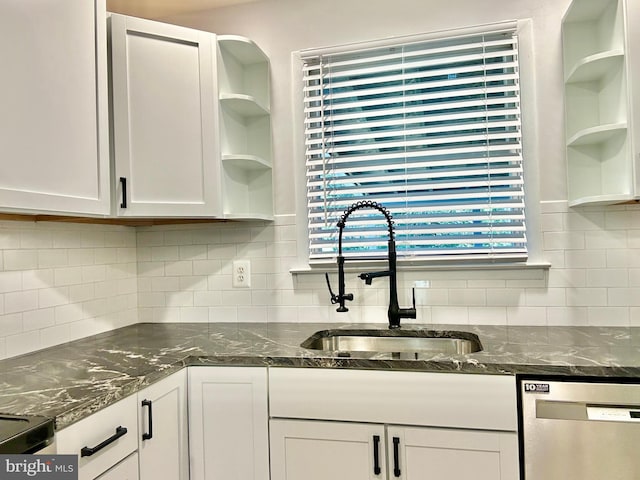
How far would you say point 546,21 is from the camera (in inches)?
81.0

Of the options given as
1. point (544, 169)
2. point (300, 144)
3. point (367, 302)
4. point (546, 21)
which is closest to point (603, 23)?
point (546, 21)

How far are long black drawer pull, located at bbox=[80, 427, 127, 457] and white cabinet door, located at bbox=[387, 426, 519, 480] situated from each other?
0.82 m

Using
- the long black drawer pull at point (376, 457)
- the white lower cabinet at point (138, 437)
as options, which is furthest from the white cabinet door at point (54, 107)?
the long black drawer pull at point (376, 457)

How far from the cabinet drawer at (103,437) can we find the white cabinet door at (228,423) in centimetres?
31

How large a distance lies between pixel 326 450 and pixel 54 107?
1.42m

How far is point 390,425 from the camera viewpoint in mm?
1543

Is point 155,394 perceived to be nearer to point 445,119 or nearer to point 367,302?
point 367,302

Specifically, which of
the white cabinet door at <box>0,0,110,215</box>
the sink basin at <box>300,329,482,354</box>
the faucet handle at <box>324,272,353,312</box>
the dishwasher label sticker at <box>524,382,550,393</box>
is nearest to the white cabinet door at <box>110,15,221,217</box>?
the white cabinet door at <box>0,0,110,215</box>

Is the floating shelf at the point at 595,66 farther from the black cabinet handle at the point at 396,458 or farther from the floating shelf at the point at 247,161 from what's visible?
the black cabinet handle at the point at 396,458

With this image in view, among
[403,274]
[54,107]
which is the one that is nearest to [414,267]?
[403,274]

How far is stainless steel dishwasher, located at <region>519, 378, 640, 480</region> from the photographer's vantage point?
1.36 metres

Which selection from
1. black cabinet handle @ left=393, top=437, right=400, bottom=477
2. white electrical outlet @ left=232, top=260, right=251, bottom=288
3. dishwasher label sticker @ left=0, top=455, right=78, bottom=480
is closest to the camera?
dishwasher label sticker @ left=0, top=455, right=78, bottom=480

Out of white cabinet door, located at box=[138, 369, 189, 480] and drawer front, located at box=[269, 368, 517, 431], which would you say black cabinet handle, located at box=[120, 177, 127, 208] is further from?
drawer front, located at box=[269, 368, 517, 431]

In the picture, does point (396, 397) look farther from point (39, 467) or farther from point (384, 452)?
point (39, 467)
